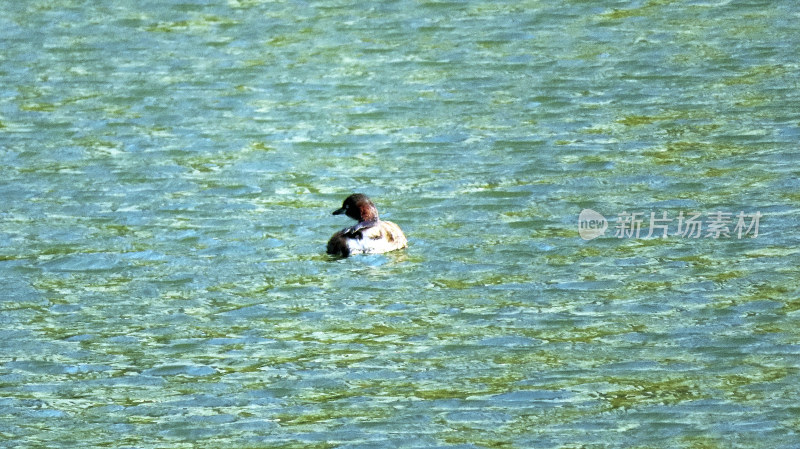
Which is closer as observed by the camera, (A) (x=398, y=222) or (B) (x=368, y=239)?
(B) (x=368, y=239)

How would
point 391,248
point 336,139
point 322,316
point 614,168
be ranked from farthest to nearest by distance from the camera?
point 336,139
point 614,168
point 391,248
point 322,316

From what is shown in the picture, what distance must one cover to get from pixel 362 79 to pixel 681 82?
338cm

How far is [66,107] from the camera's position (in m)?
16.2

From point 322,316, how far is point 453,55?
768cm

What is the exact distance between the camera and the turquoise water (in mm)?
8422

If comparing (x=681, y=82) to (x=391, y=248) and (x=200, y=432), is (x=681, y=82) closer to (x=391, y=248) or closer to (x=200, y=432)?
(x=391, y=248)

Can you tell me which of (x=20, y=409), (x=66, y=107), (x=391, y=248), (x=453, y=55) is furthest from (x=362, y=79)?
(x=20, y=409)

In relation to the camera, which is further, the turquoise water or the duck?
the duck

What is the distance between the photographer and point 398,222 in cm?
1238

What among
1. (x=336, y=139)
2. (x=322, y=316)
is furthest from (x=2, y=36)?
(x=322, y=316)

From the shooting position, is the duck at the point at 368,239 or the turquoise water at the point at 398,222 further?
the duck at the point at 368,239

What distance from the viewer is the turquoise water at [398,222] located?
8.42m

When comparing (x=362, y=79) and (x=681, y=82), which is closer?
(x=681, y=82)

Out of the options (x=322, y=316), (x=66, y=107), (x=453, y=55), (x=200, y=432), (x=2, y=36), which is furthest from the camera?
(x=2, y=36)
